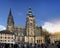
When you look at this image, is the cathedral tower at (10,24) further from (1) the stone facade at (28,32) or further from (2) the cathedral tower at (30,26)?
(2) the cathedral tower at (30,26)

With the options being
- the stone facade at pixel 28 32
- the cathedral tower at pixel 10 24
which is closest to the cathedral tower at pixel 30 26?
the stone facade at pixel 28 32

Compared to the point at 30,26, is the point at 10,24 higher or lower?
higher

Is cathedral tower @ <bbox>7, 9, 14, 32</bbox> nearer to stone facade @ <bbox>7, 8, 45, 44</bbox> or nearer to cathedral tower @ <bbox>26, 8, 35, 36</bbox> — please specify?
stone facade @ <bbox>7, 8, 45, 44</bbox>

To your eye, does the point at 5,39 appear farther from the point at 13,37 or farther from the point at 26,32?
the point at 26,32

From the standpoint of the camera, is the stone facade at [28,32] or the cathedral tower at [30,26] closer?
the stone facade at [28,32]

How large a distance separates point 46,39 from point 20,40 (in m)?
5.02

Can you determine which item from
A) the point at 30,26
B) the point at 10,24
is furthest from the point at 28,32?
the point at 10,24

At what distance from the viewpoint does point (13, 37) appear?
45750 mm

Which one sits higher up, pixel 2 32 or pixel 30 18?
pixel 30 18

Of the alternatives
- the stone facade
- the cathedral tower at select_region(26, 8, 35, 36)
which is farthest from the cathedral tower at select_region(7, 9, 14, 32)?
the cathedral tower at select_region(26, 8, 35, 36)

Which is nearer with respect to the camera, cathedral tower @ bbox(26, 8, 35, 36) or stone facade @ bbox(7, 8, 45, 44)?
stone facade @ bbox(7, 8, 45, 44)

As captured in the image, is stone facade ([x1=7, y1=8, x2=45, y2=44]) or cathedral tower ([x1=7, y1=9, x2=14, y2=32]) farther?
cathedral tower ([x1=7, y1=9, x2=14, y2=32])

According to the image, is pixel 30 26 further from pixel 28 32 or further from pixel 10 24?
pixel 10 24

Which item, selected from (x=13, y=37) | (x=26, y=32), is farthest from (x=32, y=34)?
(x=13, y=37)
